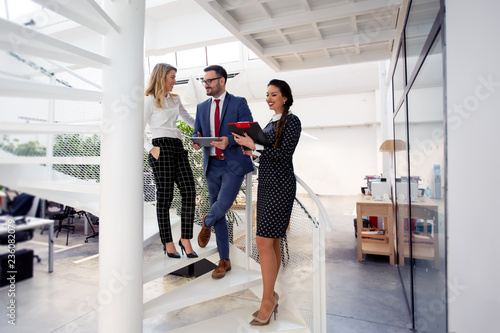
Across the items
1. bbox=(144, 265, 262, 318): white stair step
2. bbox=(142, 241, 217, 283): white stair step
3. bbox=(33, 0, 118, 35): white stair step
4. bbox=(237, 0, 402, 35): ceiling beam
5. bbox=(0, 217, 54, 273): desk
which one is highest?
bbox=(237, 0, 402, 35): ceiling beam

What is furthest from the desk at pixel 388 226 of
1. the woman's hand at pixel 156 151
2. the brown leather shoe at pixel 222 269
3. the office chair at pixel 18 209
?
the office chair at pixel 18 209

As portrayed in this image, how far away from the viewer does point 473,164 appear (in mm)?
1293

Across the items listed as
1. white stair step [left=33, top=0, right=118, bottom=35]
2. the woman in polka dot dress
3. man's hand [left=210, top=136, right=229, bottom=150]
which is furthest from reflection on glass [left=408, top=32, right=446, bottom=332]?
white stair step [left=33, top=0, right=118, bottom=35]

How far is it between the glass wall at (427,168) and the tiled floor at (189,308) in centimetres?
47

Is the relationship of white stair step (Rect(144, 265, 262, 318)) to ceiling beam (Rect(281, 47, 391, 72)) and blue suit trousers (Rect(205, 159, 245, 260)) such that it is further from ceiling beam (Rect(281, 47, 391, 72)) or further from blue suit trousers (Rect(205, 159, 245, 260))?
ceiling beam (Rect(281, 47, 391, 72))

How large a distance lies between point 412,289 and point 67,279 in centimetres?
378

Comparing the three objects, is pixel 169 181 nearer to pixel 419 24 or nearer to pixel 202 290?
pixel 202 290

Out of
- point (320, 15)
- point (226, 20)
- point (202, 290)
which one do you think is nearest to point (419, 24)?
point (320, 15)

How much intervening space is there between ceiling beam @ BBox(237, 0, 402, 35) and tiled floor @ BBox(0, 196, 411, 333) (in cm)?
292

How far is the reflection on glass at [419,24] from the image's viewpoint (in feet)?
5.81

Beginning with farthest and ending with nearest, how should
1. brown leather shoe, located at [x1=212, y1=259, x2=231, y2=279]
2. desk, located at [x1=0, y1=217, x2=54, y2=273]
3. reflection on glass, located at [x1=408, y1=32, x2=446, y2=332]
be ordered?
brown leather shoe, located at [x1=212, y1=259, x2=231, y2=279], reflection on glass, located at [x1=408, y1=32, x2=446, y2=332], desk, located at [x1=0, y1=217, x2=54, y2=273]

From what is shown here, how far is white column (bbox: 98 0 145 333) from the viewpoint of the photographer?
1800 millimetres

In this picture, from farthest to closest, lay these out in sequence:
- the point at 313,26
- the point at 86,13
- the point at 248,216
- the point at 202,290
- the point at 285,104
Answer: the point at 313,26 → the point at 248,216 → the point at 285,104 → the point at 202,290 → the point at 86,13

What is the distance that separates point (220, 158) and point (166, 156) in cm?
41
